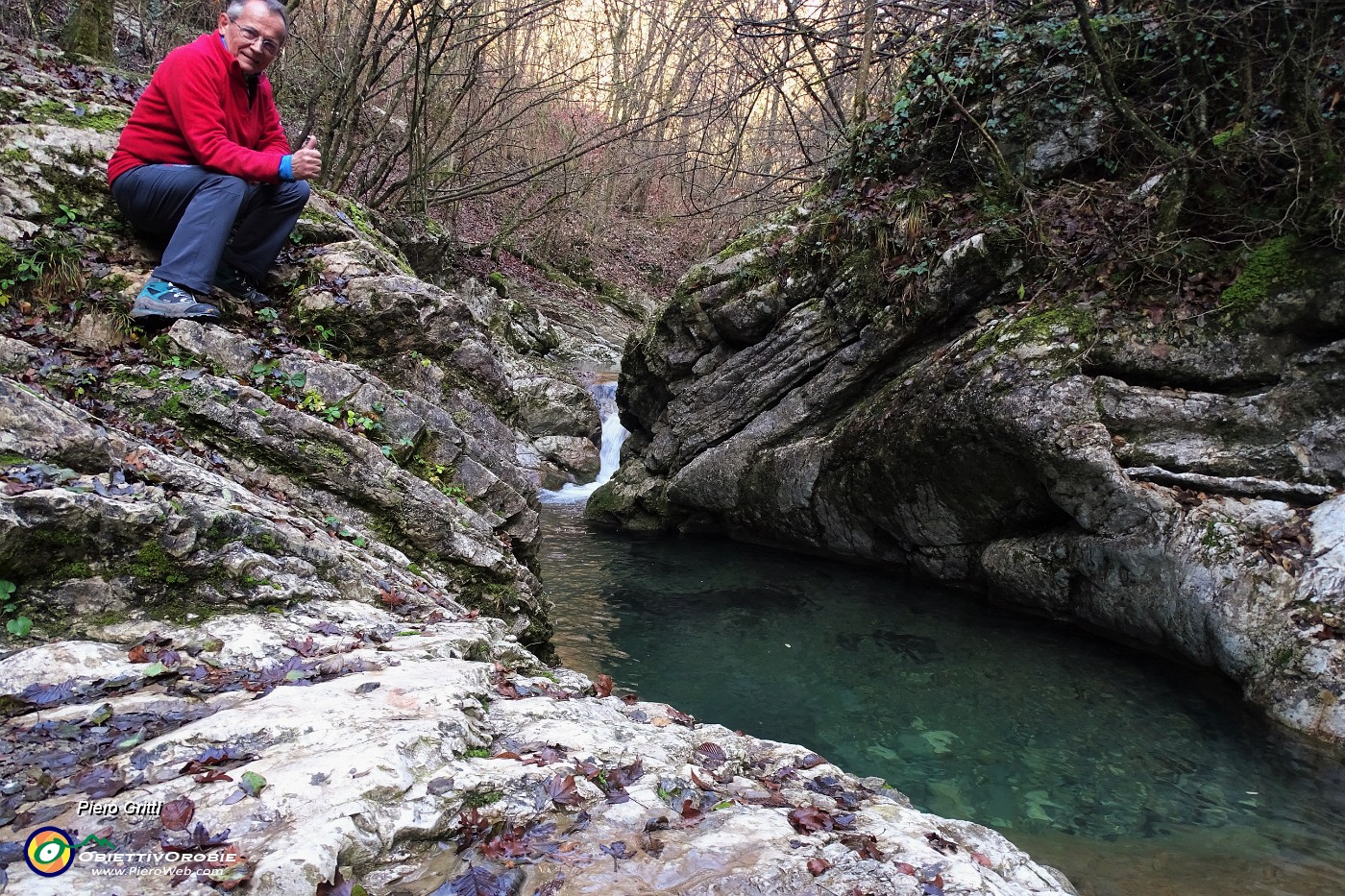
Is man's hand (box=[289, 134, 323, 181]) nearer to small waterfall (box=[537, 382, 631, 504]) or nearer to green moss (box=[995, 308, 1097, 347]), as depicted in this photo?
green moss (box=[995, 308, 1097, 347])

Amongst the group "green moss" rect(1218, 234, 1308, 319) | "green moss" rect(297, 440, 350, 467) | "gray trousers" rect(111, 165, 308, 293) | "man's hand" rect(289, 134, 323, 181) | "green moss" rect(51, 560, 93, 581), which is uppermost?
"green moss" rect(1218, 234, 1308, 319)

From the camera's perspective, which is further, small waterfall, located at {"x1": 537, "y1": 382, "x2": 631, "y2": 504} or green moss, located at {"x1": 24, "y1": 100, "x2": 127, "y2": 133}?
small waterfall, located at {"x1": 537, "y1": 382, "x2": 631, "y2": 504}

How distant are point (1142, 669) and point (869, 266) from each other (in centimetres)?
576

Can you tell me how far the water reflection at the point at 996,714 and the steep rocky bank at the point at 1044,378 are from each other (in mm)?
575

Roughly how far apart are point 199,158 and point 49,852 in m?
4.54

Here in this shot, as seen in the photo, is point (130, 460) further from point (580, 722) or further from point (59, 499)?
point (580, 722)

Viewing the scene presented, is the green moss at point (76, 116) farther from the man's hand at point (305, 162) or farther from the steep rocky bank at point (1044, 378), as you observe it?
the steep rocky bank at point (1044, 378)

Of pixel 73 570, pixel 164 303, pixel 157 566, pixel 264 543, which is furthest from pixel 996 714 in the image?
pixel 164 303

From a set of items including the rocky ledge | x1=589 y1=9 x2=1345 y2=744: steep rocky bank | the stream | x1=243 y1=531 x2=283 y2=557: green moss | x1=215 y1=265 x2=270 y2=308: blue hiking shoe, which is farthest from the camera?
x1=589 y1=9 x2=1345 y2=744: steep rocky bank

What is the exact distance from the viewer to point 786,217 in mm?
10984

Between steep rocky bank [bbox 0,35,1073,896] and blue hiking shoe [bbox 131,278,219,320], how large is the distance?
0.12 m

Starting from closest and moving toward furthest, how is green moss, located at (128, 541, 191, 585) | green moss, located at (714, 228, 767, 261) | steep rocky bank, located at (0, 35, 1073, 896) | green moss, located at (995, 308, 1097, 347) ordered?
steep rocky bank, located at (0, 35, 1073, 896) < green moss, located at (128, 541, 191, 585) < green moss, located at (995, 308, 1097, 347) < green moss, located at (714, 228, 767, 261)

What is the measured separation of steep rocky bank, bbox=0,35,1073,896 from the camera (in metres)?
2.07

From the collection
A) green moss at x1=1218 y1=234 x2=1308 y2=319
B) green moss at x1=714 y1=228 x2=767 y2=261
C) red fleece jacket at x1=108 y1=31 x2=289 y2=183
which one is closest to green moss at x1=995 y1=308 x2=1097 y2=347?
green moss at x1=1218 y1=234 x2=1308 y2=319
